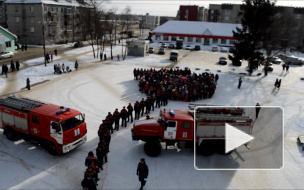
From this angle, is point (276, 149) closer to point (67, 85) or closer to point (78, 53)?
point (67, 85)

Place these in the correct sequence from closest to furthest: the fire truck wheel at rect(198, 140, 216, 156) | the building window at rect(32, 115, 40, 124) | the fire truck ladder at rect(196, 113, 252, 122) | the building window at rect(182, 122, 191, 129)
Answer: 1. the fire truck ladder at rect(196, 113, 252, 122)
2. the fire truck wheel at rect(198, 140, 216, 156)
3. the building window at rect(182, 122, 191, 129)
4. the building window at rect(32, 115, 40, 124)

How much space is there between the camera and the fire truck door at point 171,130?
13.3m

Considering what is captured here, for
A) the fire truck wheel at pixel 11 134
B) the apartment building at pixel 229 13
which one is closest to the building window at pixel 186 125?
the fire truck wheel at pixel 11 134

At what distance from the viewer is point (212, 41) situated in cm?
7288

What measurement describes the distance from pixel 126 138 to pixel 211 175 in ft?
18.7

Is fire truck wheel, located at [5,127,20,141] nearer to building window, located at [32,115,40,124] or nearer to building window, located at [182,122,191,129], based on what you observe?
building window, located at [32,115,40,124]

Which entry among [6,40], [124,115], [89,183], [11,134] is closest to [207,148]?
[89,183]

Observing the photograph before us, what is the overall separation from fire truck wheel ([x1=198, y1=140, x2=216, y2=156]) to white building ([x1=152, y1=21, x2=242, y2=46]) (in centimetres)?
6264

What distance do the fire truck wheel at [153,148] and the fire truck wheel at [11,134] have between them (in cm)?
716

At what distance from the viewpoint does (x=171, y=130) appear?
13.4 metres

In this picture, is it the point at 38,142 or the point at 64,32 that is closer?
the point at 38,142

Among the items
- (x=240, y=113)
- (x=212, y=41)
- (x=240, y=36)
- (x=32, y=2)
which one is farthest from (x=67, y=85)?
(x=212, y=41)

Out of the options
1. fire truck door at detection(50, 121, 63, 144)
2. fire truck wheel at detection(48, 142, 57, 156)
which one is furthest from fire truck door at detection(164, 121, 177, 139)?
Answer: fire truck wheel at detection(48, 142, 57, 156)

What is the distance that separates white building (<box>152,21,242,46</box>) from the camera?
72.1 meters
